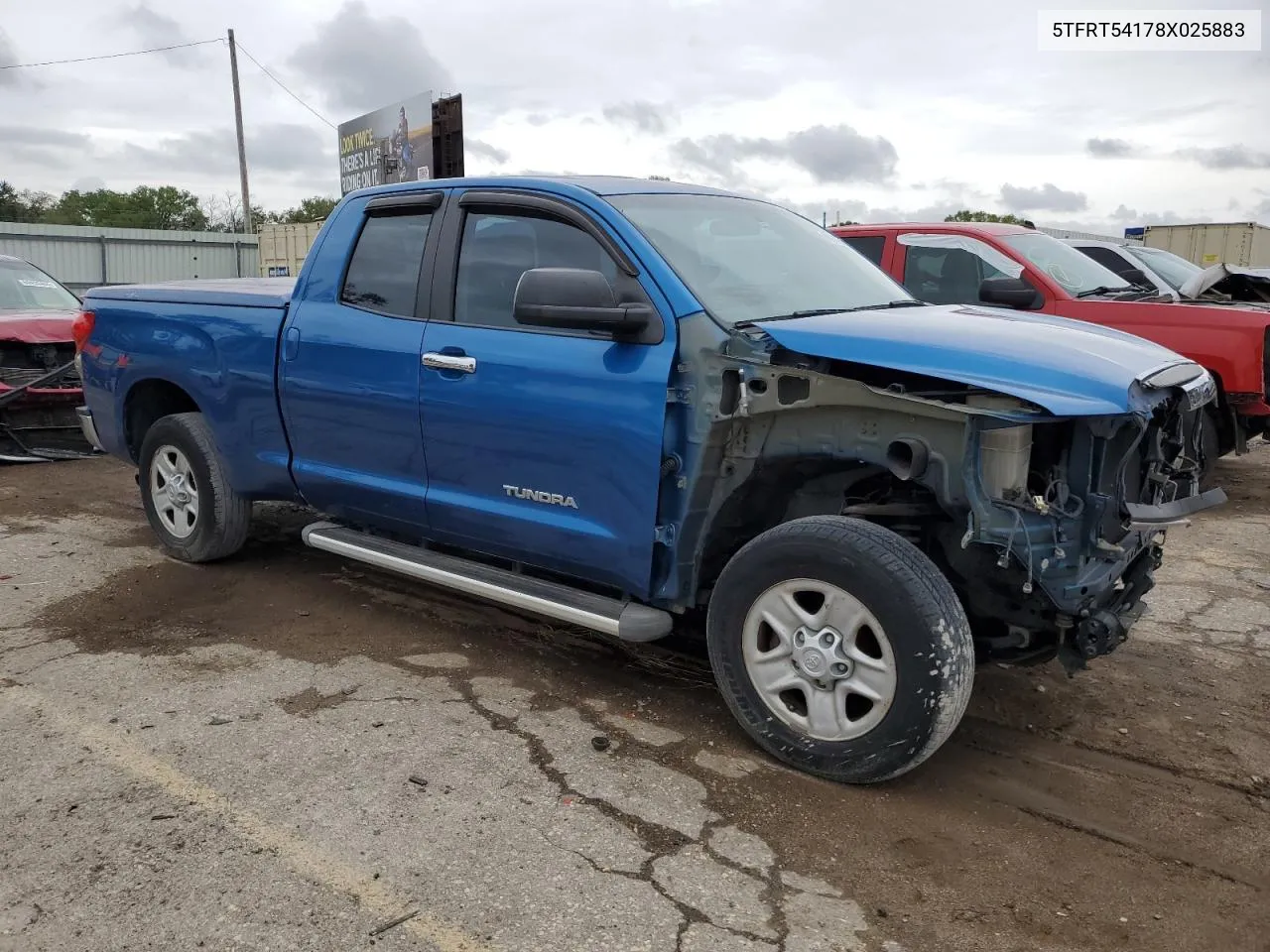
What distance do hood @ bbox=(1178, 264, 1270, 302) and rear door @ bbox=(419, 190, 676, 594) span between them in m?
6.21

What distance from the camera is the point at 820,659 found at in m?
3.38

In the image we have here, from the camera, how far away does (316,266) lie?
4961 millimetres

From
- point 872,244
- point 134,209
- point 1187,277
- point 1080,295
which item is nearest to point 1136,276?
point 1187,277

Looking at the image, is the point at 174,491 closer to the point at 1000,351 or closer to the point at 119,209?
the point at 1000,351

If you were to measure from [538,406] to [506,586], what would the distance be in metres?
0.75

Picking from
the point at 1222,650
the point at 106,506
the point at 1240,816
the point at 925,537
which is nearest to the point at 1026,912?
the point at 1240,816

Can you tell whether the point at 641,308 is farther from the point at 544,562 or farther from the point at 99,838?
the point at 99,838

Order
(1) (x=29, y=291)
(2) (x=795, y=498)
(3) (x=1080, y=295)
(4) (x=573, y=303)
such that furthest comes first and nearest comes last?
(1) (x=29, y=291)
(3) (x=1080, y=295)
(2) (x=795, y=498)
(4) (x=573, y=303)

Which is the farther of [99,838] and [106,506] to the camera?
[106,506]

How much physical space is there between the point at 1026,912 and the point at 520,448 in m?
2.27

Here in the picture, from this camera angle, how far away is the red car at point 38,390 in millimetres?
8430

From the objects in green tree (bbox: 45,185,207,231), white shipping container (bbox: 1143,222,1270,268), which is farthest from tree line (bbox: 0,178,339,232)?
white shipping container (bbox: 1143,222,1270,268)

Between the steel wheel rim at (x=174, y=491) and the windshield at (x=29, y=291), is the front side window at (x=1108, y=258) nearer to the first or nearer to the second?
the steel wheel rim at (x=174, y=491)

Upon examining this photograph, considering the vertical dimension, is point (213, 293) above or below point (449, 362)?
above
